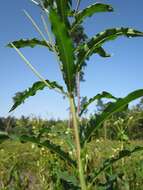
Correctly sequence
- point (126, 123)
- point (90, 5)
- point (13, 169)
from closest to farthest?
point (90, 5) → point (13, 169) → point (126, 123)

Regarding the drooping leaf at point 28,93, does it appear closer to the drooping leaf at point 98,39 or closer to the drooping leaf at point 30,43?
the drooping leaf at point 30,43

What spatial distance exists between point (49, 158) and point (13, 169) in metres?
0.38

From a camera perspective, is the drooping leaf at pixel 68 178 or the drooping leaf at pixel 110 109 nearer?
the drooping leaf at pixel 110 109

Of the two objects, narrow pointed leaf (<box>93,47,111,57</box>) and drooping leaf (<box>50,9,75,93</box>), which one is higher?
narrow pointed leaf (<box>93,47,111,57</box>)

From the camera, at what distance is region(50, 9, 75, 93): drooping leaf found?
250 centimetres

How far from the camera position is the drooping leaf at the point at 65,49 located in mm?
2496

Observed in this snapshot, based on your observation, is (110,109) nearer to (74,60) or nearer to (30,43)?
(74,60)

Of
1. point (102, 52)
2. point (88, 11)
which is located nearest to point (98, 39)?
point (88, 11)

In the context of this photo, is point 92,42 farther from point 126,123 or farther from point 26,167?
point 26,167

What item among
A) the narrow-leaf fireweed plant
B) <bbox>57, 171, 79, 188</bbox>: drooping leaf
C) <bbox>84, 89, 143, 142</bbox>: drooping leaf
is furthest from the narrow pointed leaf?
<bbox>57, 171, 79, 188</bbox>: drooping leaf

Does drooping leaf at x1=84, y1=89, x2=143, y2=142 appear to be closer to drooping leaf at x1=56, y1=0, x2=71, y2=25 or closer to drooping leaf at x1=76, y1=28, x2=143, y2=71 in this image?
drooping leaf at x1=76, y1=28, x2=143, y2=71

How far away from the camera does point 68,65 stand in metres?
2.61

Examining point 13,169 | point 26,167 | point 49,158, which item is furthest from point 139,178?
point 26,167

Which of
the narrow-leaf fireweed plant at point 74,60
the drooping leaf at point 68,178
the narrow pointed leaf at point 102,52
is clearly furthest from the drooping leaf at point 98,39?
the drooping leaf at point 68,178
